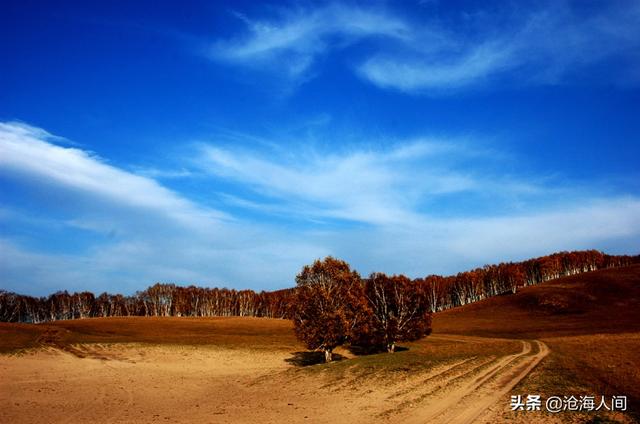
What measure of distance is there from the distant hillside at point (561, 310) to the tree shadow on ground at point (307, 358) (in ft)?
135

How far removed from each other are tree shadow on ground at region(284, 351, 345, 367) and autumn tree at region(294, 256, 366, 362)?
3.99 metres

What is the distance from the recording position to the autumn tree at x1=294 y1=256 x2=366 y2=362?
52.1m

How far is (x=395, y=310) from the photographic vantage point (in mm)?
62688

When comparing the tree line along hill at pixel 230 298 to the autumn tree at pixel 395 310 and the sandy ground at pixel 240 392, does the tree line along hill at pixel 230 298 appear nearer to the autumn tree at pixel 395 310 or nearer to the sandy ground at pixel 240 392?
the autumn tree at pixel 395 310

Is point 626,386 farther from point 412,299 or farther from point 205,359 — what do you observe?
point 205,359

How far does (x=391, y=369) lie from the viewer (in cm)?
3712

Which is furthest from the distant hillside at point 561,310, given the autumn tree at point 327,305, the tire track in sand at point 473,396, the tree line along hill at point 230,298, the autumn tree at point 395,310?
the tire track in sand at point 473,396

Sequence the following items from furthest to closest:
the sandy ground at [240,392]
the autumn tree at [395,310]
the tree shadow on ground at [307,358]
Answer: the autumn tree at [395,310], the tree shadow on ground at [307,358], the sandy ground at [240,392]

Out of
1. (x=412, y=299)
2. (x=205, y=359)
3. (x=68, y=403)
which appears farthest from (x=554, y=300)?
(x=68, y=403)

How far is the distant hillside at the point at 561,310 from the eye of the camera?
8788 centimetres

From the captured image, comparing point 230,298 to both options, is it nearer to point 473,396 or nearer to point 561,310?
point 561,310

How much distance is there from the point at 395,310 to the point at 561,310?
74.3 m

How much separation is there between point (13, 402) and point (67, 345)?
40.9 m

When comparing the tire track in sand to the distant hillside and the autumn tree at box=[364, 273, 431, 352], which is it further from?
the distant hillside
